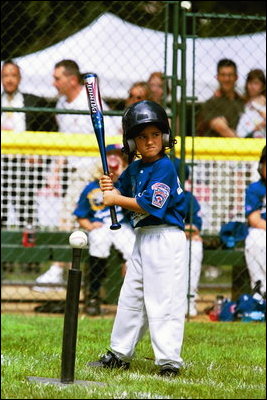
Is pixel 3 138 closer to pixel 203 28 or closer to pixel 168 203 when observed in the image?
pixel 203 28

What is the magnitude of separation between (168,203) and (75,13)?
4.53m

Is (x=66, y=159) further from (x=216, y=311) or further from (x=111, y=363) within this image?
(x=111, y=363)

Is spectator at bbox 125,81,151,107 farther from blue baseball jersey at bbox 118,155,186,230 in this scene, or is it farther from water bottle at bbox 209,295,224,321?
blue baseball jersey at bbox 118,155,186,230

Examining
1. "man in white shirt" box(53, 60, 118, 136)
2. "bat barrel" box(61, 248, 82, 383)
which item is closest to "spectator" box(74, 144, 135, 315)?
"man in white shirt" box(53, 60, 118, 136)

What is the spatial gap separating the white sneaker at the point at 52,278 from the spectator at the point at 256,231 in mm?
1875

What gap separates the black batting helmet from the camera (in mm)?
5371

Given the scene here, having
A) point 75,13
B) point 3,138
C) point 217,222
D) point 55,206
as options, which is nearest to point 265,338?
point 217,222

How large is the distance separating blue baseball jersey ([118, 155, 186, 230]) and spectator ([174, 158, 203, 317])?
282 centimetres

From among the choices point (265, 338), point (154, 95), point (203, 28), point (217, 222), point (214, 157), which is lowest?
point (265, 338)

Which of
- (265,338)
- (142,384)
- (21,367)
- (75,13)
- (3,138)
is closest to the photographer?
(142,384)

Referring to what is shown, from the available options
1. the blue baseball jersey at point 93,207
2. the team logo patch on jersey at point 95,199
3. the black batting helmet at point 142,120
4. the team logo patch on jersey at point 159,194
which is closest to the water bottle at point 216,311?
the blue baseball jersey at point 93,207

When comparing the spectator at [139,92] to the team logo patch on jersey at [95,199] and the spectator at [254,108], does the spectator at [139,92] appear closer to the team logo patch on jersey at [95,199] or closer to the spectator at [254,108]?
the team logo patch on jersey at [95,199]

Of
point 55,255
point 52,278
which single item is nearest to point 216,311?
point 55,255

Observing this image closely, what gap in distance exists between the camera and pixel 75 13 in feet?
31.0
